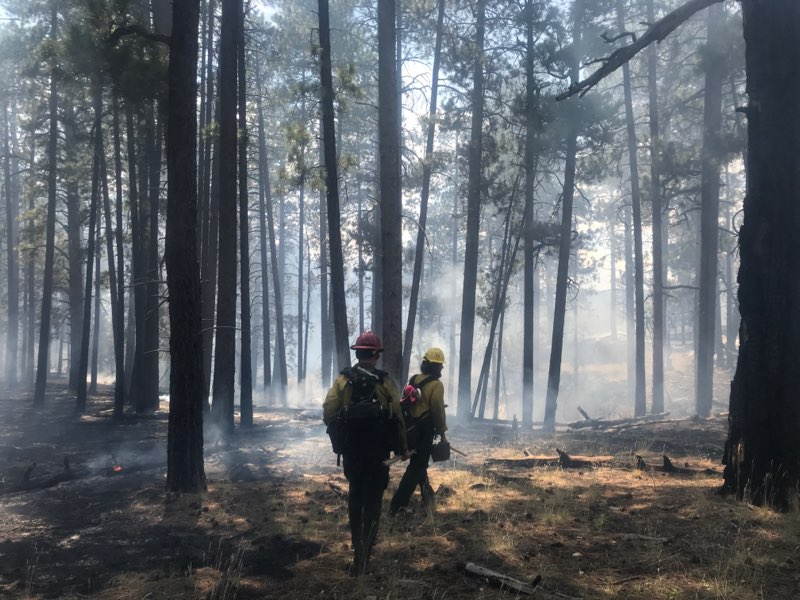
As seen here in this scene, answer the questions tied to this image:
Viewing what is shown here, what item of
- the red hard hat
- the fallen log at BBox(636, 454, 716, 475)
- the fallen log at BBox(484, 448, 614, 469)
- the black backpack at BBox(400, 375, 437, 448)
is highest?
the red hard hat

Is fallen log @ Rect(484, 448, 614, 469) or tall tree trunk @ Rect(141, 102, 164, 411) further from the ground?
tall tree trunk @ Rect(141, 102, 164, 411)

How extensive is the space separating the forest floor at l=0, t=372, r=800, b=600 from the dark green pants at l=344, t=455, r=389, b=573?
36cm

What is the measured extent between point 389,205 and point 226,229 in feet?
14.7

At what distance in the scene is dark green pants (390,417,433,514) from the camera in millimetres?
8023

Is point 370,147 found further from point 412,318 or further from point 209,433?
point 209,433

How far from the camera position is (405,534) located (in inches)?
290

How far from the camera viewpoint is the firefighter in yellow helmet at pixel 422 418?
8078mm

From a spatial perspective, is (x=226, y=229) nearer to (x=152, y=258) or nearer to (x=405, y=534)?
(x=152, y=258)

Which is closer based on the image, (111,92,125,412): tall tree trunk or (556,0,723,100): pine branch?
(556,0,723,100): pine branch

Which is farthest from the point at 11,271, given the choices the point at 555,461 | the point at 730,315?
the point at 730,315

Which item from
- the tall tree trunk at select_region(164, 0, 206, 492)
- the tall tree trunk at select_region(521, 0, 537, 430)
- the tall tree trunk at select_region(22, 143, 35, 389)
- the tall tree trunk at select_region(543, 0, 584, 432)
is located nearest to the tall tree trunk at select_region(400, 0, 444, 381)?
the tall tree trunk at select_region(521, 0, 537, 430)

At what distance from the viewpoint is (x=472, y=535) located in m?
7.13

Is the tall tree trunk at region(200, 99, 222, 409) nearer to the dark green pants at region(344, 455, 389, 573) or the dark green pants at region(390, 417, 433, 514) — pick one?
the dark green pants at region(390, 417, 433, 514)

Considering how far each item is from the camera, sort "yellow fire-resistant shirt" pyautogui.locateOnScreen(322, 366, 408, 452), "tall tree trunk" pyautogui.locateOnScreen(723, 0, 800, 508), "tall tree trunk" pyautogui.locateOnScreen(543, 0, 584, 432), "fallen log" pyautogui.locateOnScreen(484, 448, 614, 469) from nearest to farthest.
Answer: "yellow fire-resistant shirt" pyautogui.locateOnScreen(322, 366, 408, 452) < "tall tree trunk" pyautogui.locateOnScreen(723, 0, 800, 508) < "fallen log" pyautogui.locateOnScreen(484, 448, 614, 469) < "tall tree trunk" pyautogui.locateOnScreen(543, 0, 584, 432)
